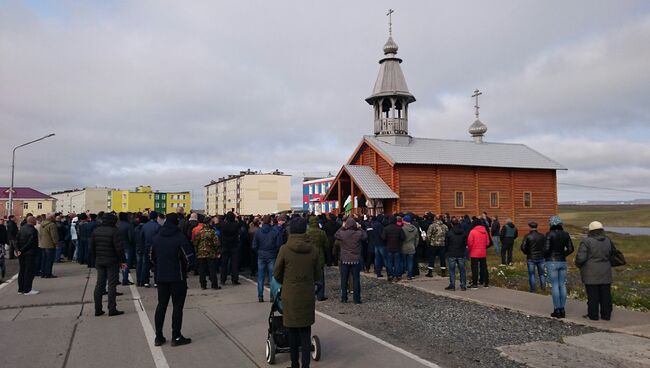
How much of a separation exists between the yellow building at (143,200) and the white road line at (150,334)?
34.8m

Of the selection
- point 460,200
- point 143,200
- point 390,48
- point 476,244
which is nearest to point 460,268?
point 476,244

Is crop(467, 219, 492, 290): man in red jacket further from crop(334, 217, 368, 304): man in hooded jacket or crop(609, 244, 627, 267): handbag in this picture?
crop(609, 244, 627, 267): handbag

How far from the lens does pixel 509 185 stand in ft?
109

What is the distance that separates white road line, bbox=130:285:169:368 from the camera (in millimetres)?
6246

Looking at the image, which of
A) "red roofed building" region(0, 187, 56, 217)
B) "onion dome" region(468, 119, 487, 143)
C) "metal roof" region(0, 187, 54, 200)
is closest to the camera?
"onion dome" region(468, 119, 487, 143)

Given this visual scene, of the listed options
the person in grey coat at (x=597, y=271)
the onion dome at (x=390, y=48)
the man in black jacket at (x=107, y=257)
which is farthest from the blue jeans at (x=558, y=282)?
the onion dome at (x=390, y=48)

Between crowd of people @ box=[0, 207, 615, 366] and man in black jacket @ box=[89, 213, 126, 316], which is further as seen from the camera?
man in black jacket @ box=[89, 213, 126, 316]

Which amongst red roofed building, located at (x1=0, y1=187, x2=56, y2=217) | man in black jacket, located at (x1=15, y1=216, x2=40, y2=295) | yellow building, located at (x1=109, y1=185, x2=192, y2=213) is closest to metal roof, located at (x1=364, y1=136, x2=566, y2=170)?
man in black jacket, located at (x1=15, y1=216, x2=40, y2=295)

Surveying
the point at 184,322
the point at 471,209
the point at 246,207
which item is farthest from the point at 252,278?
the point at 246,207

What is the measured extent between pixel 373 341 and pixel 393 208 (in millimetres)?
22711

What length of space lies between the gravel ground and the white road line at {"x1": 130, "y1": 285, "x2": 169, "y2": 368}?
3476mm

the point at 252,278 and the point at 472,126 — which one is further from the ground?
the point at 472,126

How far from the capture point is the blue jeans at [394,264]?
44.7 feet

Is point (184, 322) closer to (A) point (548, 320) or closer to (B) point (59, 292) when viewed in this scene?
(B) point (59, 292)
